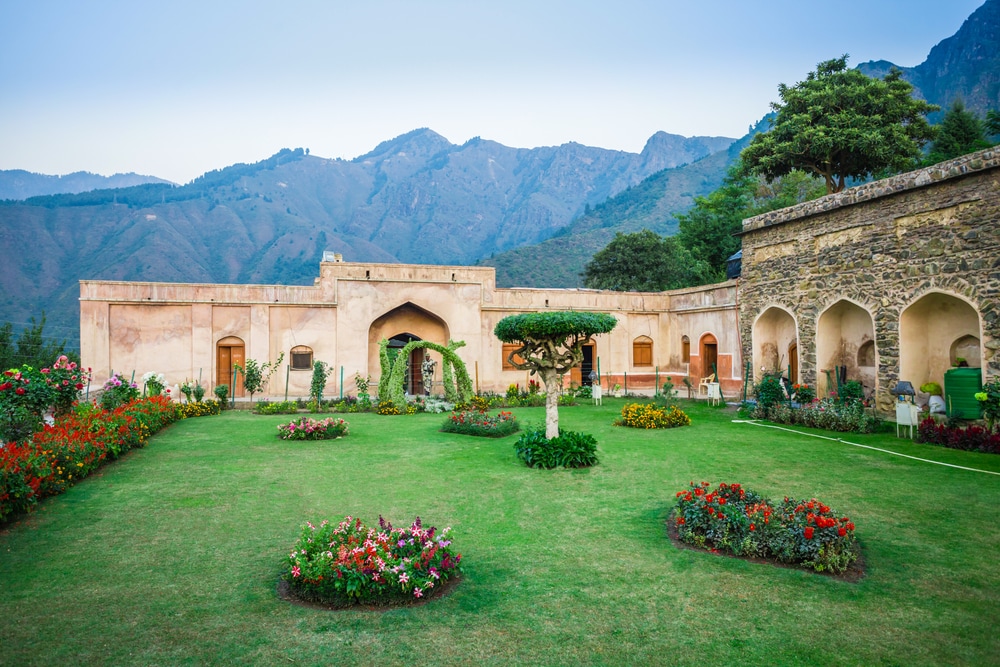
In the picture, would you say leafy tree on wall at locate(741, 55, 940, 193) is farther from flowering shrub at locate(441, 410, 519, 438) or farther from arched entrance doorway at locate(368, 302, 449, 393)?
flowering shrub at locate(441, 410, 519, 438)

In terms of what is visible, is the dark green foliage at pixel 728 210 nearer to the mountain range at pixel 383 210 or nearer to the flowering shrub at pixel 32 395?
the mountain range at pixel 383 210

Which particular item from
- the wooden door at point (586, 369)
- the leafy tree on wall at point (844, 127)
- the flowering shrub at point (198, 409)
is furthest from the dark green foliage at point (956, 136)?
the flowering shrub at point (198, 409)

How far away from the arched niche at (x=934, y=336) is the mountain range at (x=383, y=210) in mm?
42817

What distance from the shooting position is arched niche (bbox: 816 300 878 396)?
16047 millimetres

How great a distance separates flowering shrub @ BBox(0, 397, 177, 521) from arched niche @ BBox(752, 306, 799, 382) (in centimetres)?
1713

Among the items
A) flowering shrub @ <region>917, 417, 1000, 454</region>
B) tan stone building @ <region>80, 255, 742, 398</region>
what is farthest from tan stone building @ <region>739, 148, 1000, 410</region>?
tan stone building @ <region>80, 255, 742, 398</region>

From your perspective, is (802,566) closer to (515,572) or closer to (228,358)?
(515,572)

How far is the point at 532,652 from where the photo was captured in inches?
168

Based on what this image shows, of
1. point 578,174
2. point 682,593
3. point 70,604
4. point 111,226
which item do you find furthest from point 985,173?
point 578,174

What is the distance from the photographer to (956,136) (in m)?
30.0

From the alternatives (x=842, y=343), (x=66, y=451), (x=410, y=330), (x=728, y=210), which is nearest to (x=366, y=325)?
(x=410, y=330)

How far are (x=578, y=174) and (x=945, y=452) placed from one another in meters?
128

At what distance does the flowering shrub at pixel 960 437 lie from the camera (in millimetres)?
10719

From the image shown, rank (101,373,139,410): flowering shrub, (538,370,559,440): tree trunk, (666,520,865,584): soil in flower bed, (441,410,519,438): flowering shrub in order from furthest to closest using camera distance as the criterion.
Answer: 1. (101,373,139,410): flowering shrub
2. (441,410,519,438): flowering shrub
3. (538,370,559,440): tree trunk
4. (666,520,865,584): soil in flower bed
